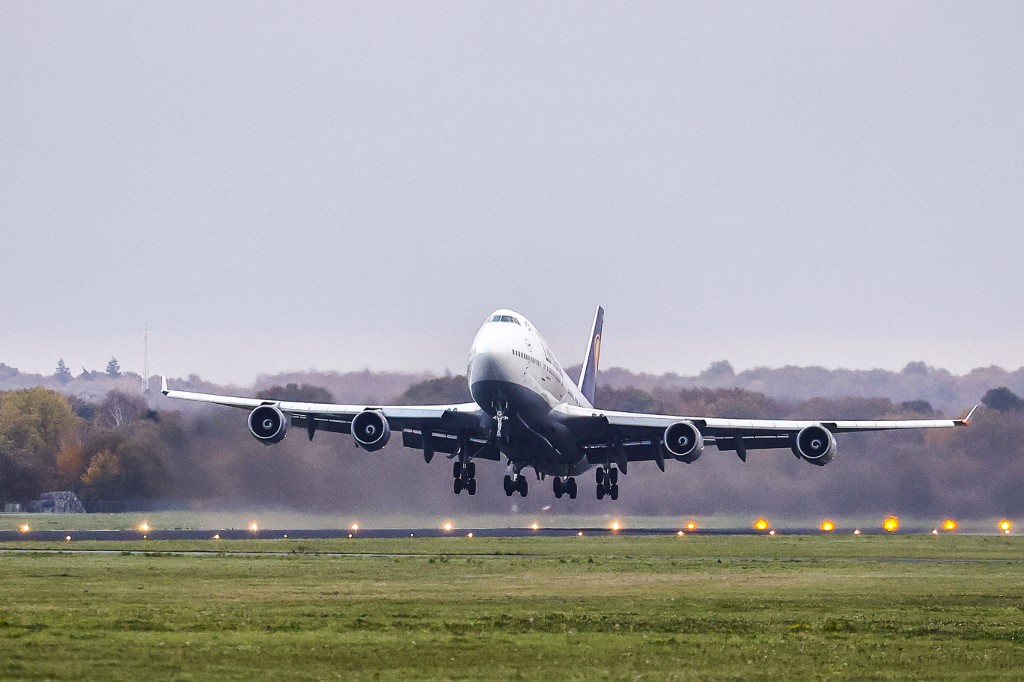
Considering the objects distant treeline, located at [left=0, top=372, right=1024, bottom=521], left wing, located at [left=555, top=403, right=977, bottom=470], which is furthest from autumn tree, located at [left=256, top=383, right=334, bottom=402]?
left wing, located at [left=555, top=403, right=977, bottom=470]

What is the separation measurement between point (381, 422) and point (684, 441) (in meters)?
12.7

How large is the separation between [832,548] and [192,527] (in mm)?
31407

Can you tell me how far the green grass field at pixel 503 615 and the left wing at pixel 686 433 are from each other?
11492 mm

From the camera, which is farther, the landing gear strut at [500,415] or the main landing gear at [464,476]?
the main landing gear at [464,476]

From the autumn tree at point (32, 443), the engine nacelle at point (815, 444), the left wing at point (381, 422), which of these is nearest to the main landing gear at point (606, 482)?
the left wing at point (381, 422)

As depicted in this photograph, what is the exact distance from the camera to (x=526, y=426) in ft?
205

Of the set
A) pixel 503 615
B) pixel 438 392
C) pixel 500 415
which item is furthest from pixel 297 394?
pixel 503 615

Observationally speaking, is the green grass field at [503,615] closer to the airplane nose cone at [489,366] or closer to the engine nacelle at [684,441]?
the airplane nose cone at [489,366]

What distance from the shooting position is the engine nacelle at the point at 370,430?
6438 centimetres

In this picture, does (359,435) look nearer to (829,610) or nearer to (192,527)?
(192,527)

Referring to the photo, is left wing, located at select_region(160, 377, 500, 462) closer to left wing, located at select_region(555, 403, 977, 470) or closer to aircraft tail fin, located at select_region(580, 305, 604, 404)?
left wing, located at select_region(555, 403, 977, 470)

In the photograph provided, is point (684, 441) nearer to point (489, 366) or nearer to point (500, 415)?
point (500, 415)

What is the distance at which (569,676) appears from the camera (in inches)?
956

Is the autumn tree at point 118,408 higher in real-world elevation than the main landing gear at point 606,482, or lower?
higher
